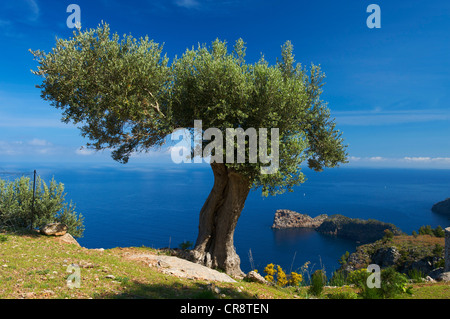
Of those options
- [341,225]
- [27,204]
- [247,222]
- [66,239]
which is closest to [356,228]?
[341,225]

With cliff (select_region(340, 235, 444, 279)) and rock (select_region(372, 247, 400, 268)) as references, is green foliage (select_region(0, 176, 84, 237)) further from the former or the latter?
rock (select_region(372, 247, 400, 268))

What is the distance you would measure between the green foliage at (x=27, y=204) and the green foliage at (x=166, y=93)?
29.3ft

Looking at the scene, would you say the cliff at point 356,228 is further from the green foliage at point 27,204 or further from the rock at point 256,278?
the green foliage at point 27,204

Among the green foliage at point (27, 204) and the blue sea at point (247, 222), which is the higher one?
the green foliage at point (27, 204)

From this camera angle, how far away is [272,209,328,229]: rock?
131 meters

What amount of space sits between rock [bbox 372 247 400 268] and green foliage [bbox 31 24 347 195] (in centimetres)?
5701

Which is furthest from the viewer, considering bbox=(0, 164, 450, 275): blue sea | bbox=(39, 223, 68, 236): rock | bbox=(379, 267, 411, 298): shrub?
bbox=(0, 164, 450, 275): blue sea

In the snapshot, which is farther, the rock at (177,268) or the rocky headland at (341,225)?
the rocky headland at (341,225)

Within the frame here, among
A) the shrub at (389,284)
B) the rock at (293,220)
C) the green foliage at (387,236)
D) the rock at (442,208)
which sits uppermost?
the shrub at (389,284)

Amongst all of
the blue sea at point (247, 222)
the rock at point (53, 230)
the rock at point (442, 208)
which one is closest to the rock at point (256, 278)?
the rock at point (53, 230)

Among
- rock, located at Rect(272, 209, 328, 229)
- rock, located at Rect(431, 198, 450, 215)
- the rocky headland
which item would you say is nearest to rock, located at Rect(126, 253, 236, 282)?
the rocky headland

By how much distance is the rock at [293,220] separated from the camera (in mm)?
130875
